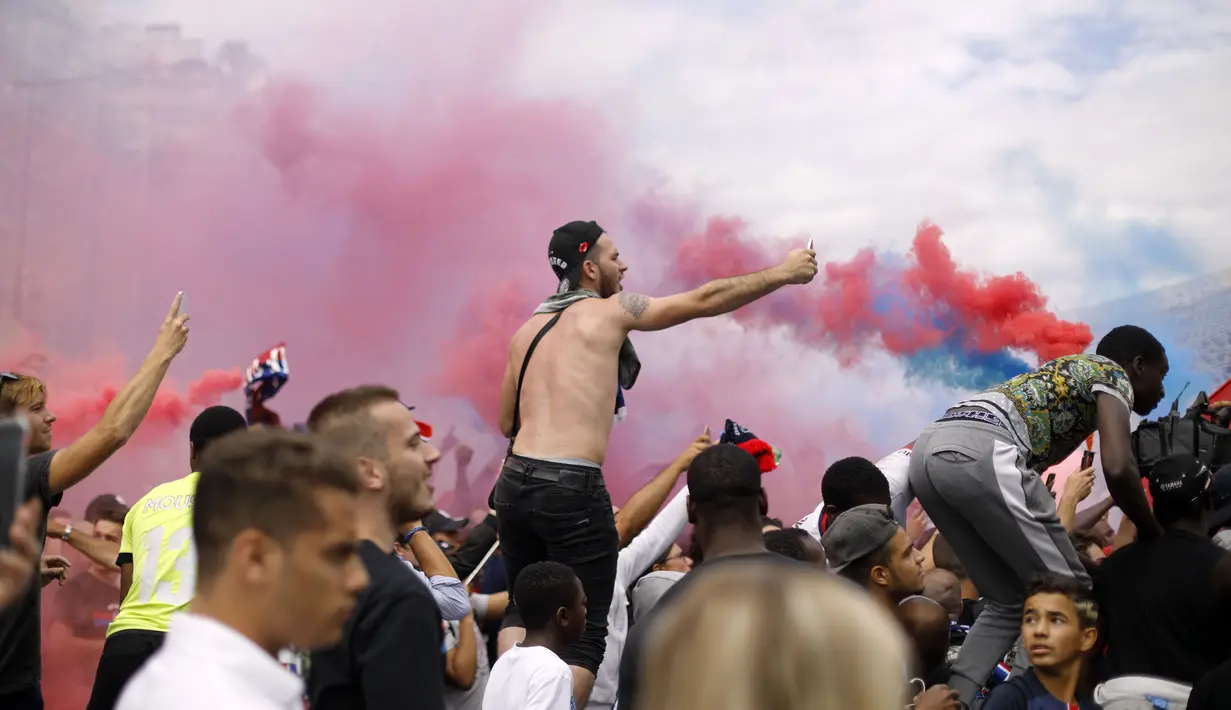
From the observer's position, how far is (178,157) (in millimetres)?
9750

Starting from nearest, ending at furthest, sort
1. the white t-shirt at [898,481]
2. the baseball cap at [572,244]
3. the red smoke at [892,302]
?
1. the white t-shirt at [898,481]
2. the baseball cap at [572,244]
3. the red smoke at [892,302]

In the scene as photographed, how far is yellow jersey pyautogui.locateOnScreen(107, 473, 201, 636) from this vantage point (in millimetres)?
3623

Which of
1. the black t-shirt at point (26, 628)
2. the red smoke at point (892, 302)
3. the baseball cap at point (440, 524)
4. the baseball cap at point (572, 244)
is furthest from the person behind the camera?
the red smoke at point (892, 302)

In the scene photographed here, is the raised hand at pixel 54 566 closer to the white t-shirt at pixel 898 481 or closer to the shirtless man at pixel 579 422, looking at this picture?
the shirtless man at pixel 579 422

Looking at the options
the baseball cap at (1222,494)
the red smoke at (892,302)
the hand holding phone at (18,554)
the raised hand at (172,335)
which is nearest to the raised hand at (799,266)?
the baseball cap at (1222,494)

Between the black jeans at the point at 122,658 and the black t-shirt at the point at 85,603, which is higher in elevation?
the black jeans at the point at 122,658

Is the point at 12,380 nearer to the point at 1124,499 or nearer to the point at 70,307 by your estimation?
the point at 1124,499

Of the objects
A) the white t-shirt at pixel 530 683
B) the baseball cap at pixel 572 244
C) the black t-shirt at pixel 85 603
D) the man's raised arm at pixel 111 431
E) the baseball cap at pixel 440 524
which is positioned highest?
the baseball cap at pixel 572 244

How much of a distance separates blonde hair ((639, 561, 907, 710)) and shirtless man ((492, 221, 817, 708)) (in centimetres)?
306

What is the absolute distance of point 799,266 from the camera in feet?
14.1

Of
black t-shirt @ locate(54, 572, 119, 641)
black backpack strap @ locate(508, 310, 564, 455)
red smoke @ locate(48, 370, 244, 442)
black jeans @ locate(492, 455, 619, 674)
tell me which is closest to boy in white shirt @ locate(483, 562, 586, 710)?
black jeans @ locate(492, 455, 619, 674)

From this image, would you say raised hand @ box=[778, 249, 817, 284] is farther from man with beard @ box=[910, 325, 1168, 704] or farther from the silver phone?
the silver phone

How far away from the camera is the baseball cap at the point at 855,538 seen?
360cm

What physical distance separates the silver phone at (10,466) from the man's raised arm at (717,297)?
2.71 meters
